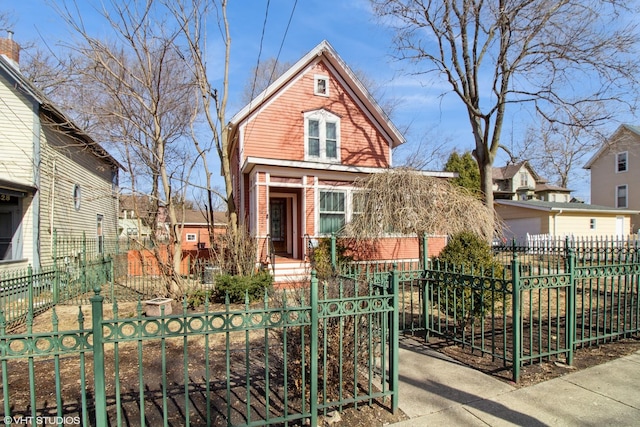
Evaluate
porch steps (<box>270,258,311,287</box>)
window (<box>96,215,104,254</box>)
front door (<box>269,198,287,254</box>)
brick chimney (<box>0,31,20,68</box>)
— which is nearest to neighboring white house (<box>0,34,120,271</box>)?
brick chimney (<box>0,31,20,68</box>)

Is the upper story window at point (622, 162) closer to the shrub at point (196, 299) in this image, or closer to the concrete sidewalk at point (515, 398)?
the concrete sidewalk at point (515, 398)

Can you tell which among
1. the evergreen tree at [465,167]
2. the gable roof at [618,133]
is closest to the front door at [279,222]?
the evergreen tree at [465,167]

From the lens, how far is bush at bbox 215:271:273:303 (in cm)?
914

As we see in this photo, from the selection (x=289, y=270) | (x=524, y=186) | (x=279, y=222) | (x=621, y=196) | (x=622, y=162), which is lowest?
(x=289, y=270)

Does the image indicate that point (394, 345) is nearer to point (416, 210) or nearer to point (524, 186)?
point (416, 210)

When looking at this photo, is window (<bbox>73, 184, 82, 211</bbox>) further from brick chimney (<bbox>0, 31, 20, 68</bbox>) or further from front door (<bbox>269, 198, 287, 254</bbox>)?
front door (<bbox>269, 198, 287, 254</bbox>)

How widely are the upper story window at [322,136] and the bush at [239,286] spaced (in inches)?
281

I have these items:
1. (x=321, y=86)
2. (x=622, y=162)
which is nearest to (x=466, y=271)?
(x=321, y=86)

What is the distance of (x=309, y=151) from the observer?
50.2ft

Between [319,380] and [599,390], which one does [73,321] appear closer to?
[319,380]

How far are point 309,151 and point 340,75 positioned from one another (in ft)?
12.6

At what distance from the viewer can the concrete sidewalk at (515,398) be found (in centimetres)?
353

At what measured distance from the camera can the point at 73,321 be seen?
809 cm

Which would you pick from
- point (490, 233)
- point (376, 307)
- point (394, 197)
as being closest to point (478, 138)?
point (490, 233)
